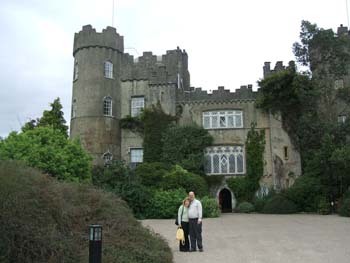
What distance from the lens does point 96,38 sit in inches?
1294

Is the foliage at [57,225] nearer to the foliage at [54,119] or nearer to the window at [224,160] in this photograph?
the window at [224,160]

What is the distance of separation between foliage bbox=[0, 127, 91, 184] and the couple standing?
877 centimetres

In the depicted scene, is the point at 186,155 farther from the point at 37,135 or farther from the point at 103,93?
the point at 37,135

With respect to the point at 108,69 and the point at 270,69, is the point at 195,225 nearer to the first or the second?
the point at 108,69

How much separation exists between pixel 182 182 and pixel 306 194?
8.74 m

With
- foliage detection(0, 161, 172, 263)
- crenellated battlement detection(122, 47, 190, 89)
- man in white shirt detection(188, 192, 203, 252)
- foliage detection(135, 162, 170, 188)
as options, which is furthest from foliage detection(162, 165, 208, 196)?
foliage detection(0, 161, 172, 263)

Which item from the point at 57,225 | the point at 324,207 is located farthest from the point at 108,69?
the point at 57,225

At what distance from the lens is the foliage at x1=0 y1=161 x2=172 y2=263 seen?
277 inches

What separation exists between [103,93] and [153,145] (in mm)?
5992

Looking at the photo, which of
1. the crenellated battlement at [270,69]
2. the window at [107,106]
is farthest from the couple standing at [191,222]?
the crenellated battlement at [270,69]

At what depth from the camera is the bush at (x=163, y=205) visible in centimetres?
2198

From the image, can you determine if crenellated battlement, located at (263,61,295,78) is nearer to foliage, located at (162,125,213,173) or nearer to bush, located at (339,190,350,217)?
foliage, located at (162,125,213,173)

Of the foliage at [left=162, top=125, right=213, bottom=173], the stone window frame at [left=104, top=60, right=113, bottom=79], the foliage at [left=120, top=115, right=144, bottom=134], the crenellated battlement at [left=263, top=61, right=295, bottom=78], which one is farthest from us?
the crenellated battlement at [left=263, top=61, right=295, bottom=78]

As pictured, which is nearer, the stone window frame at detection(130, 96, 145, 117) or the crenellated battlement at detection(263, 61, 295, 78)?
the stone window frame at detection(130, 96, 145, 117)
